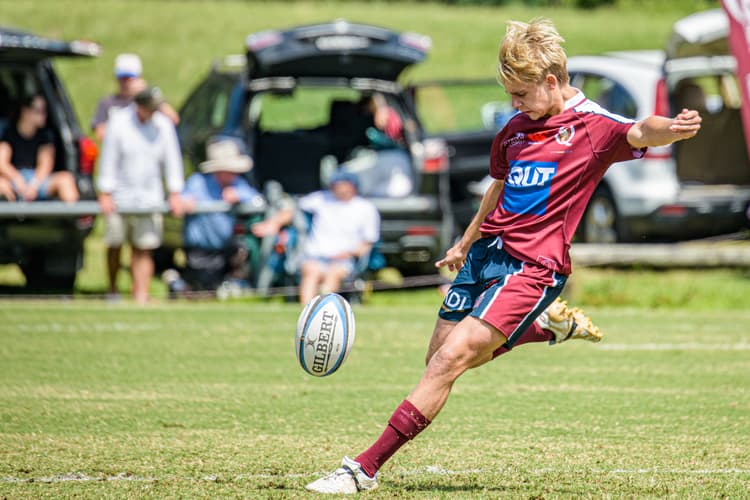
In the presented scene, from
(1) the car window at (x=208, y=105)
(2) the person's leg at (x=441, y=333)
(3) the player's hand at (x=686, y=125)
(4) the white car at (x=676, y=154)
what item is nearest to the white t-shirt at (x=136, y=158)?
(1) the car window at (x=208, y=105)

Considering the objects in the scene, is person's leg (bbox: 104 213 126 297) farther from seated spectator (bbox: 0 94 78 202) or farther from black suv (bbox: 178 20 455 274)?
black suv (bbox: 178 20 455 274)

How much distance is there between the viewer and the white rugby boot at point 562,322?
5410 mm

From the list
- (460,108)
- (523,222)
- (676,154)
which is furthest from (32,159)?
(460,108)

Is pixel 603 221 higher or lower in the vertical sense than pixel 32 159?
lower

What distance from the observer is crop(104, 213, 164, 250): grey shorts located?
38.4 feet

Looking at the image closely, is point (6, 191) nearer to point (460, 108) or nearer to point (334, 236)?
point (334, 236)

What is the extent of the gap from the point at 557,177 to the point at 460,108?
68.0ft

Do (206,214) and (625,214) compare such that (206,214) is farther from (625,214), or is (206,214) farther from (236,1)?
(236,1)

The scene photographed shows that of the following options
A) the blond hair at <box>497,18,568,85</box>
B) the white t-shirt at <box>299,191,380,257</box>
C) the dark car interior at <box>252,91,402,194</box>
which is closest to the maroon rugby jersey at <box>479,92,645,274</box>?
the blond hair at <box>497,18,568,85</box>

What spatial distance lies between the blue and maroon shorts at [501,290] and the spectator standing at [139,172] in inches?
274

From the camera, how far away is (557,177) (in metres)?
4.97

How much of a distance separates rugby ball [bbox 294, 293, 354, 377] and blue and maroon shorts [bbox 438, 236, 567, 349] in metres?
0.46

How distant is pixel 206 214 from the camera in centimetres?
1209

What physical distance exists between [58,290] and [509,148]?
837 centimetres
